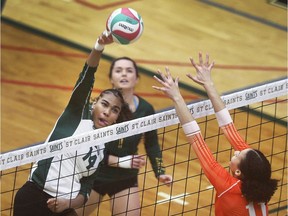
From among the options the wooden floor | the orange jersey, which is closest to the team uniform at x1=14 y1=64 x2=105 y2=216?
the orange jersey

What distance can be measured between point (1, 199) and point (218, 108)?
344 cm

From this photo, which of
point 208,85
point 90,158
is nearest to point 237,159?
point 208,85

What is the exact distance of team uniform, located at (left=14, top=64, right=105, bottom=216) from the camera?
7.46 m

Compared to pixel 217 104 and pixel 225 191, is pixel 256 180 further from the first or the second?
pixel 217 104

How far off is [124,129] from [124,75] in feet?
4.93

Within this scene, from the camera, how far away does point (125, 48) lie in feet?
45.3

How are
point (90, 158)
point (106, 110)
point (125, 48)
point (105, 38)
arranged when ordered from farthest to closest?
point (125, 48)
point (105, 38)
point (106, 110)
point (90, 158)

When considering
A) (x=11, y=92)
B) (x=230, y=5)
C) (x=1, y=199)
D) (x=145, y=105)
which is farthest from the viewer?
(x=230, y=5)

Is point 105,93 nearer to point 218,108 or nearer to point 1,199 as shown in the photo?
point 218,108

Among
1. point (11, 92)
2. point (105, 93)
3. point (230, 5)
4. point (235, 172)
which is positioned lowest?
point (235, 172)

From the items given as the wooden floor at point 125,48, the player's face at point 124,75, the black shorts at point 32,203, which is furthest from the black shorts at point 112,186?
the wooden floor at point 125,48

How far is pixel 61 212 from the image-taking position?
24.5 ft

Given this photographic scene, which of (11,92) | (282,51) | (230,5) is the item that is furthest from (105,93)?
(230,5)

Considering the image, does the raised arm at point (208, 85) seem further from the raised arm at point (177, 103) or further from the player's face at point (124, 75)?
the player's face at point (124, 75)
